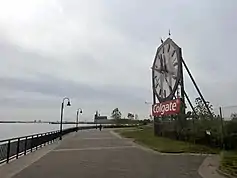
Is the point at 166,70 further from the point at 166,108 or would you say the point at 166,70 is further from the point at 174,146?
the point at 174,146

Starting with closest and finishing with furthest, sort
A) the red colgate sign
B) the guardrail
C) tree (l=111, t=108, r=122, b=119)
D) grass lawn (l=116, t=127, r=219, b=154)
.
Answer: the guardrail → grass lawn (l=116, t=127, r=219, b=154) → the red colgate sign → tree (l=111, t=108, r=122, b=119)

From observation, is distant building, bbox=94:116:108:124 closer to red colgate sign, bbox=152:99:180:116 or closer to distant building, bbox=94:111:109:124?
distant building, bbox=94:111:109:124

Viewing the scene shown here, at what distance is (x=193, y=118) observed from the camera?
31.5 metres

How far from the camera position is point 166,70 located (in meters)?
45.0

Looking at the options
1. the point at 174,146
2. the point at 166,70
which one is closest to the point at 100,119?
the point at 166,70

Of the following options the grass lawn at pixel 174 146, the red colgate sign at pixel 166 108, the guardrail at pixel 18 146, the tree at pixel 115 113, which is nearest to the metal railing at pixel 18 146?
the guardrail at pixel 18 146

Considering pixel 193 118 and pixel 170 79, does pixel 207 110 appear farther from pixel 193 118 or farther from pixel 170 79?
pixel 170 79

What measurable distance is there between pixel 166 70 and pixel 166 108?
17.9ft

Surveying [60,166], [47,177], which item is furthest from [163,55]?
[47,177]

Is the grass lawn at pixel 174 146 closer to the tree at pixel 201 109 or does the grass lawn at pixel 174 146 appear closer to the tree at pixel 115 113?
the tree at pixel 201 109

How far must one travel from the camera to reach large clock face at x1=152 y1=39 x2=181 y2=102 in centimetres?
4256

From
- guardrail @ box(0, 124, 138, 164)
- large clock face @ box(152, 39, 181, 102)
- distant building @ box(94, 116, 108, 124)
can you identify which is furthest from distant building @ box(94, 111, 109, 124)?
guardrail @ box(0, 124, 138, 164)

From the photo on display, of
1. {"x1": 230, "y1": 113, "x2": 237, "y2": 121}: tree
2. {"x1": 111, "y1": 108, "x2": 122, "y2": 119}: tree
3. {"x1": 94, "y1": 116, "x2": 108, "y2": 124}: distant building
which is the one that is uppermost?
{"x1": 111, "y1": 108, "x2": 122, "y2": 119}: tree

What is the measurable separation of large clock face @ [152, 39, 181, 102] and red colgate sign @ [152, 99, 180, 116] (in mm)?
1221
